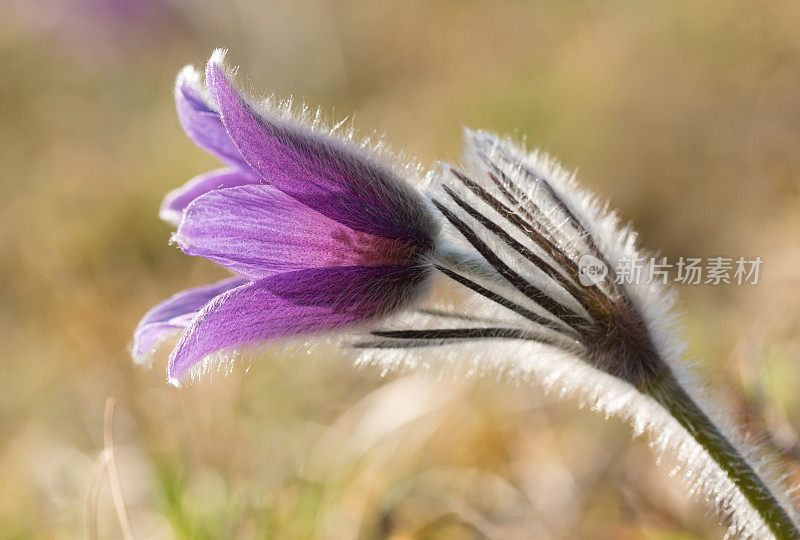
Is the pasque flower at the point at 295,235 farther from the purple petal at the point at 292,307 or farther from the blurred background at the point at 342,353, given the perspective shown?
the blurred background at the point at 342,353

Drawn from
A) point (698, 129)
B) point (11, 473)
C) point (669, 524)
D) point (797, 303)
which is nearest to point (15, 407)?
point (11, 473)

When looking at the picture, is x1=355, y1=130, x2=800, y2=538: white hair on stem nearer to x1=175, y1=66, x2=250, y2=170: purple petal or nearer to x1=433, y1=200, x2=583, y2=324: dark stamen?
x1=433, y1=200, x2=583, y2=324: dark stamen

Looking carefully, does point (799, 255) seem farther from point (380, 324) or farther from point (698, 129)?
point (380, 324)

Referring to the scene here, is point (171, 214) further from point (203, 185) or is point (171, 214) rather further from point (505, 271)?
point (505, 271)

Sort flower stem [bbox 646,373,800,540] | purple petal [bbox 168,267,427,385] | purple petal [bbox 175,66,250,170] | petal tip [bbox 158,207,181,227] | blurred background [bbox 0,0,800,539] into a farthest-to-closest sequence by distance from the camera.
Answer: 1. blurred background [bbox 0,0,800,539]
2. petal tip [bbox 158,207,181,227]
3. purple petal [bbox 175,66,250,170]
4. flower stem [bbox 646,373,800,540]
5. purple petal [bbox 168,267,427,385]

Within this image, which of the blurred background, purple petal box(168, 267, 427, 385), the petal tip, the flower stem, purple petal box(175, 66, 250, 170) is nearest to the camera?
purple petal box(168, 267, 427, 385)

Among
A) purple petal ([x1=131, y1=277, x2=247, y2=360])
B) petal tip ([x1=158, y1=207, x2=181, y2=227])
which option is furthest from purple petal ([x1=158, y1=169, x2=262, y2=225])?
purple petal ([x1=131, y1=277, x2=247, y2=360])

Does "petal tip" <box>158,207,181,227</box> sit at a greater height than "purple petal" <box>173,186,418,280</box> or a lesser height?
greater

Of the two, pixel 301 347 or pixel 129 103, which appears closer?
pixel 301 347
